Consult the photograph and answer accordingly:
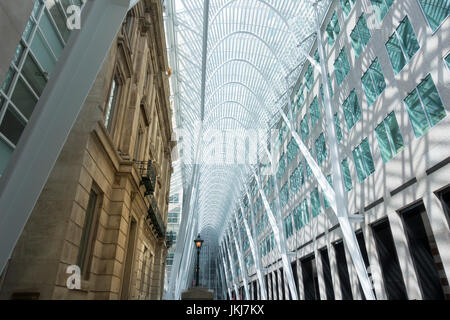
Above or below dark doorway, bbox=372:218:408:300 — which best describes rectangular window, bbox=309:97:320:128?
above

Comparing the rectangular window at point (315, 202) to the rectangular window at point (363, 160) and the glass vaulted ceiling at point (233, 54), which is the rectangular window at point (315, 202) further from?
the glass vaulted ceiling at point (233, 54)

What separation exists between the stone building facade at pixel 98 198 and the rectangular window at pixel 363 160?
12.4 m

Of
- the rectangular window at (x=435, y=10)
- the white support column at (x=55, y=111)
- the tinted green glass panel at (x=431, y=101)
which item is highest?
the rectangular window at (x=435, y=10)

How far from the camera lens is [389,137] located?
51.5ft

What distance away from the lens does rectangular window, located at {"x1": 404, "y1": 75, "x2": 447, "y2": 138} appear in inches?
484

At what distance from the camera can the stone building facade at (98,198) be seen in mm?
7508

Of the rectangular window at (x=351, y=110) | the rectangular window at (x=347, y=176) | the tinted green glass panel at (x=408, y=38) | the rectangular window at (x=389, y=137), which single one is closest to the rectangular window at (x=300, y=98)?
the rectangular window at (x=351, y=110)

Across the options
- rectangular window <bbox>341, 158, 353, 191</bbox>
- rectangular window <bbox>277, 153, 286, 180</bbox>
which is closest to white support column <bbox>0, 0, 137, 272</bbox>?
rectangular window <bbox>341, 158, 353, 191</bbox>

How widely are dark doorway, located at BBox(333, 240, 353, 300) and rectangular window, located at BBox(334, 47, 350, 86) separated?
11239 millimetres

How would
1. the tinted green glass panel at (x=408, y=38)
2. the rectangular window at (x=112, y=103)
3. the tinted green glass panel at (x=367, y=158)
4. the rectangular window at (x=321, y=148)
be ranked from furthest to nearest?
1. the rectangular window at (x=321, y=148)
2. the tinted green glass panel at (x=367, y=158)
3. the tinted green glass panel at (x=408, y=38)
4. the rectangular window at (x=112, y=103)

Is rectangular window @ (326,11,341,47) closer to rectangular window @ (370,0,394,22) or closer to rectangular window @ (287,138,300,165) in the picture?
rectangular window @ (370,0,394,22)

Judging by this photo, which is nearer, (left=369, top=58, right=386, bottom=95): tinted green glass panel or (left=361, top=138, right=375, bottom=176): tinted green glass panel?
(left=369, top=58, right=386, bottom=95): tinted green glass panel

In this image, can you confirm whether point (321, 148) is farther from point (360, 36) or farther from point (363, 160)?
point (360, 36)
